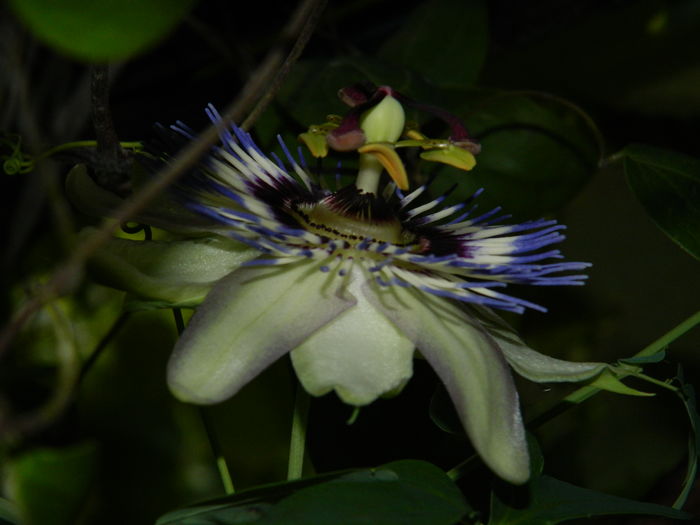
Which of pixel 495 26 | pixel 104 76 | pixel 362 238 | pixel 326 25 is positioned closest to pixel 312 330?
pixel 362 238

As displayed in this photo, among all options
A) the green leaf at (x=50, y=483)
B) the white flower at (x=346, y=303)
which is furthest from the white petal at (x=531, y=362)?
the green leaf at (x=50, y=483)

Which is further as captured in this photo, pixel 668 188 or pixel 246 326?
pixel 668 188

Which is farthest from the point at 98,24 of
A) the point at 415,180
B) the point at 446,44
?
the point at 446,44

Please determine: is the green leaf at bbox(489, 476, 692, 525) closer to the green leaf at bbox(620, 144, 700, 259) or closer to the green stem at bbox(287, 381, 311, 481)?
the green stem at bbox(287, 381, 311, 481)

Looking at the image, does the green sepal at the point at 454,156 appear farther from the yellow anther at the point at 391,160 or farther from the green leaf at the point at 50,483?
the green leaf at the point at 50,483

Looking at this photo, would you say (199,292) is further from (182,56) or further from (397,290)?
(182,56)

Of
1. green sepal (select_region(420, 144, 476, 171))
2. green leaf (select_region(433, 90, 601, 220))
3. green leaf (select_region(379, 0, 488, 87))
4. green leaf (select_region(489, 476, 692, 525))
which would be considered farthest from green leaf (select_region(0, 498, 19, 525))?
green leaf (select_region(379, 0, 488, 87))

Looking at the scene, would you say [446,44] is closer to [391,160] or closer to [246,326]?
[391,160]
